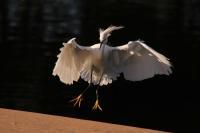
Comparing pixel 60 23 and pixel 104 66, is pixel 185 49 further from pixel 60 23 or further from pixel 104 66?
pixel 104 66

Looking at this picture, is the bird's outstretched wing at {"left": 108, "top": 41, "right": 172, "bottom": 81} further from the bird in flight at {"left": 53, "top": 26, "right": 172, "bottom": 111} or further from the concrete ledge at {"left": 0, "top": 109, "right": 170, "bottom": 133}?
the concrete ledge at {"left": 0, "top": 109, "right": 170, "bottom": 133}

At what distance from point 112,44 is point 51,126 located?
14.8m

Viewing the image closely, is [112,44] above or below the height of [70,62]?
below

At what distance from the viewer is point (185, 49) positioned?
18.7 m

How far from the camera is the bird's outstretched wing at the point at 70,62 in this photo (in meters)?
6.47

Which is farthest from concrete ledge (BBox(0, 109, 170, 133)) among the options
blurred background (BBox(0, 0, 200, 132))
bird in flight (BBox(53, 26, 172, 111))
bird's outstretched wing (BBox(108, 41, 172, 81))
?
blurred background (BBox(0, 0, 200, 132))

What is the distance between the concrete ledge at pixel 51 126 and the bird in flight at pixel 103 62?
2.47 ft

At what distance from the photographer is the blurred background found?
43.6 ft

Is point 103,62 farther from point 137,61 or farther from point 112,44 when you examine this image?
point 112,44

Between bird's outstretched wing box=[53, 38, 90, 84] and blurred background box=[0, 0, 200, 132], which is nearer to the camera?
bird's outstretched wing box=[53, 38, 90, 84]

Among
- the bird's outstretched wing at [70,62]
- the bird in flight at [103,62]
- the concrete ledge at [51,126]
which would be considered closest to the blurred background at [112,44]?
the bird in flight at [103,62]

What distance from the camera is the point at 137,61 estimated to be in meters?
6.63

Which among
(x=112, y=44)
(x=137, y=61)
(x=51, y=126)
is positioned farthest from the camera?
(x=112, y=44)

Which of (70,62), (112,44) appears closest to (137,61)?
(70,62)
